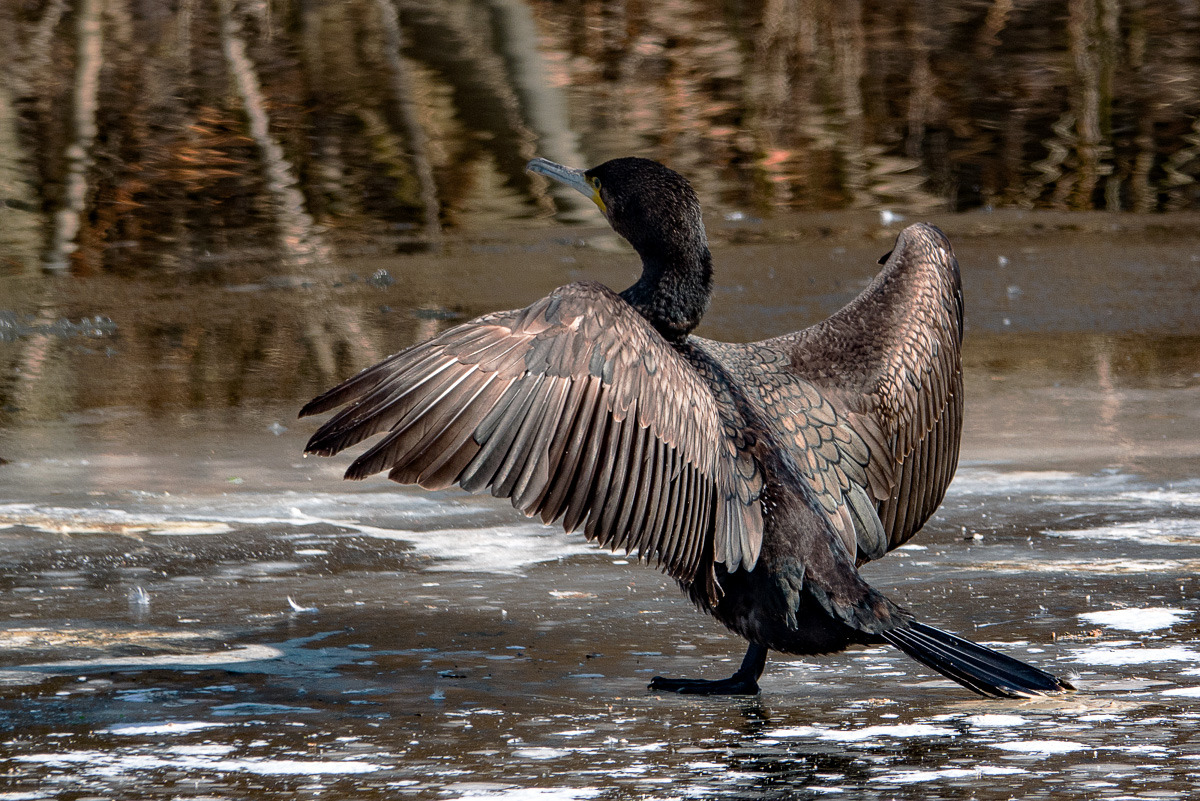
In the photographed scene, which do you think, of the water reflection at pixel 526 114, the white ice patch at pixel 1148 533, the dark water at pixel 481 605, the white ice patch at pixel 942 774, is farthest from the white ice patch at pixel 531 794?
the water reflection at pixel 526 114

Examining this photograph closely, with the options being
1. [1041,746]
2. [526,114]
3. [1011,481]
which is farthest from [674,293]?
[526,114]

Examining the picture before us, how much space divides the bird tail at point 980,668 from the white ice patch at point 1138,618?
2.33ft

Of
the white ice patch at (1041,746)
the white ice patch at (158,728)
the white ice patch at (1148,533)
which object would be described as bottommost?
the white ice patch at (1148,533)

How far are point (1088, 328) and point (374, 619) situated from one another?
5540mm

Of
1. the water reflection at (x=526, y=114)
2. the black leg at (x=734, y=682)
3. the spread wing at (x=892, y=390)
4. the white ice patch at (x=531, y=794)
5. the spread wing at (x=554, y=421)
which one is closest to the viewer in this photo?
the white ice patch at (x=531, y=794)

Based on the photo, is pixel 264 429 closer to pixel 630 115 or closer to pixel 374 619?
pixel 374 619

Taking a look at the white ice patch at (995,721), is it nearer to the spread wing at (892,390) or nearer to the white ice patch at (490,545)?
the spread wing at (892,390)

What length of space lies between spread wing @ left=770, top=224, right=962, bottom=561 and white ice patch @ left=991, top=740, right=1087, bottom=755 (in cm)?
96

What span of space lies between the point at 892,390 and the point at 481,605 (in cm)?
139

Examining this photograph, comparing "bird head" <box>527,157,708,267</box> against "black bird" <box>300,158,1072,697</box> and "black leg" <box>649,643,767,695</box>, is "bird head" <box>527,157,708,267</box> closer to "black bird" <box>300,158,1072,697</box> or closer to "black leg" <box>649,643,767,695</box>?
"black bird" <box>300,158,1072,697</box>

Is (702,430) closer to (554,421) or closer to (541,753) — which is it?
(554,421)

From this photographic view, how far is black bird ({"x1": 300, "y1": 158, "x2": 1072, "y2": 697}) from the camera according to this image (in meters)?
4.25

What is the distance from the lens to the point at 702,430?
14.7 ft

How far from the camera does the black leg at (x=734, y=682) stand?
4652 mm
